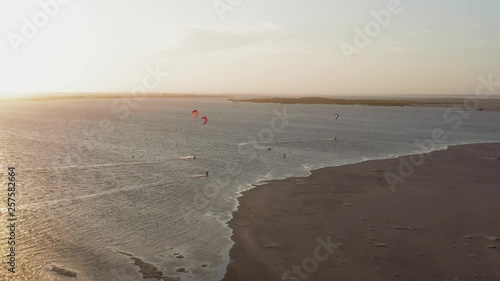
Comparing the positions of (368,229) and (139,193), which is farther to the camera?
(139,193)

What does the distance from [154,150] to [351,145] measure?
2118cm

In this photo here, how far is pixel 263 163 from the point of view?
112ft

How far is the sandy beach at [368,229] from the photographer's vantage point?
44.3 ft

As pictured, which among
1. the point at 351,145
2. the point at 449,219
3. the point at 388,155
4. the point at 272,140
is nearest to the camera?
the point at 449,219

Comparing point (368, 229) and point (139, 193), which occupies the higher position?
point (368, 229)

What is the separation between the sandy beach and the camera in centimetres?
1349

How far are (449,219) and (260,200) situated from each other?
29.7 ft

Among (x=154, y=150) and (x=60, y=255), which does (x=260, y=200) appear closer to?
(x=60, y=255)

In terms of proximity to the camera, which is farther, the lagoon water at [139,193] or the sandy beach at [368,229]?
the lagoon water at [139,193]

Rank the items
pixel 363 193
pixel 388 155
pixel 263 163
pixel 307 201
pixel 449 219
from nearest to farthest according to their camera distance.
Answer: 1. pixel 449 219
2. pixel 307 201
3. pixel 363 193
4. pixel 263 163
5. pixel 388 155

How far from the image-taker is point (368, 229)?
56.4ft

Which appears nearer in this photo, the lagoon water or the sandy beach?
the sandy beach

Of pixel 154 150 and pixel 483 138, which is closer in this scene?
pixel 154 150

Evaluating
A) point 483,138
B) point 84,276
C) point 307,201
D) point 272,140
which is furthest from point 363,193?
point 483,138
